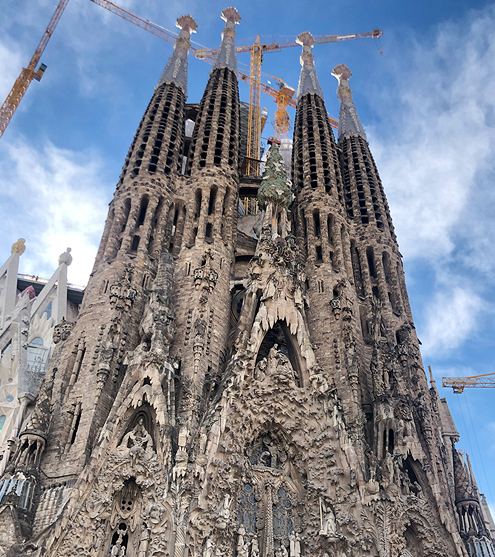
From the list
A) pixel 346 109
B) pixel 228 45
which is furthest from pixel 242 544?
pixel 228 45

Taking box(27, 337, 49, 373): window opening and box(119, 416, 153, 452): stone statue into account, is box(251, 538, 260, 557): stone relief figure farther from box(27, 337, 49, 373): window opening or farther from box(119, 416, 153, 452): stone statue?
box(27, 337, 49, 373): window opening

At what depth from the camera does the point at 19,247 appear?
3672 cm

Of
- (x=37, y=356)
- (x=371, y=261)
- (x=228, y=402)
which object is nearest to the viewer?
(x=228, y=402)

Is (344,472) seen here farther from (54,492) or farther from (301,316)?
(54,492)

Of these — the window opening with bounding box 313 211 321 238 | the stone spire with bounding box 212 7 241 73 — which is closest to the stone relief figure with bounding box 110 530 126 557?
the window opening with bounding box 313 211 321 238

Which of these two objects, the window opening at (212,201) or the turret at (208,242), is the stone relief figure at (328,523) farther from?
→ the window opening at (212,201)

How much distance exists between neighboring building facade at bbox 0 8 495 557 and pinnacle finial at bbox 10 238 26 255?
15.3 m

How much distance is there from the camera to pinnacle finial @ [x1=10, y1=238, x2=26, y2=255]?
36500 mm

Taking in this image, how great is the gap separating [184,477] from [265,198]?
540 inches

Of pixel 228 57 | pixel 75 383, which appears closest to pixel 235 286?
pixel 75 383

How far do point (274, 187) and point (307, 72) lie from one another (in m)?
14.8

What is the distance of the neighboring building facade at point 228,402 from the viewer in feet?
48.6

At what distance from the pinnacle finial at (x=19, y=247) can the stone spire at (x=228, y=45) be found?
17505 mm

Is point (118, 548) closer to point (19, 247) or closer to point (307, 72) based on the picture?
point (19, 247)
